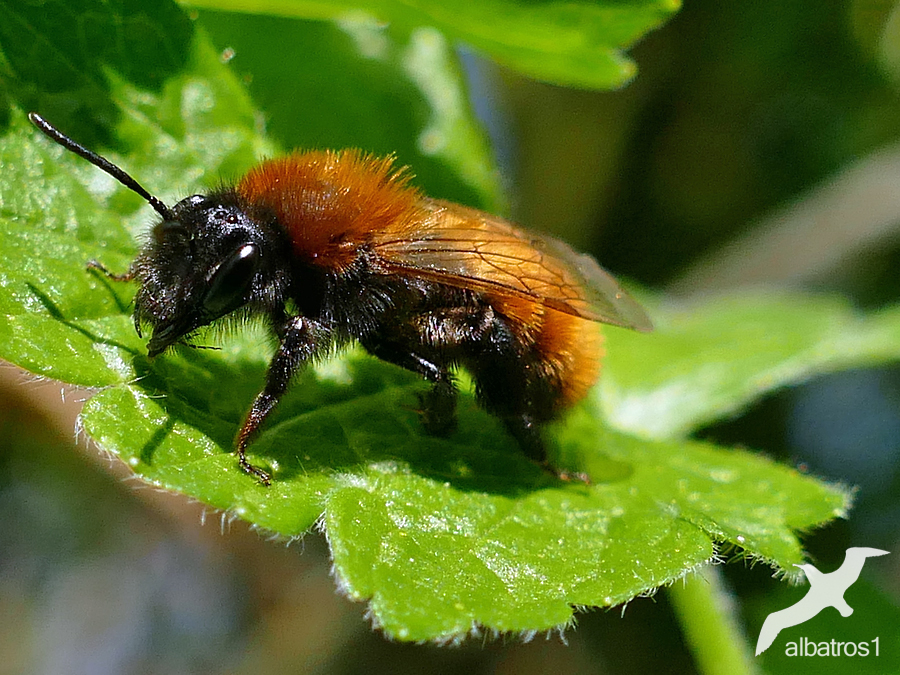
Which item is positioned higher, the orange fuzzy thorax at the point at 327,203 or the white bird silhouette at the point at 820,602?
the orange fuzzy thorax at the point at 327,203

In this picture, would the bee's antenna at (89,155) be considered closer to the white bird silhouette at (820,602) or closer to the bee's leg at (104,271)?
the bee's leg at (104,271)

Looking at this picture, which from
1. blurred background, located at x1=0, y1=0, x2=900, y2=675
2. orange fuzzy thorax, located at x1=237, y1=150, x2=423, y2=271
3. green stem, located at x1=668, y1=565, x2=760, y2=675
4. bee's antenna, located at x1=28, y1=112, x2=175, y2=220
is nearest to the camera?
bee's antenna, located at x1=28, y1=112, x2=175, y2=220

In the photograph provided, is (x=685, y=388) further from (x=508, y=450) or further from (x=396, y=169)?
(x=396, y=169)

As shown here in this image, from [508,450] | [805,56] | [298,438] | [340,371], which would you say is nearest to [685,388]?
[508,450]

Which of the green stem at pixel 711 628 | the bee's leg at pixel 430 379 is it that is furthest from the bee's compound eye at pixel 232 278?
the green stem at pixel 711 628

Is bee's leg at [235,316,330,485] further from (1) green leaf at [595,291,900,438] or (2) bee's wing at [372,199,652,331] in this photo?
(1) green leaf at [595,291,900,438]

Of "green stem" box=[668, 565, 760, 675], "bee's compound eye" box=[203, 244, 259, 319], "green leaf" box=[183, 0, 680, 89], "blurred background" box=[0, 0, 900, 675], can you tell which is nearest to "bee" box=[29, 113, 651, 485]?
"bee's compound eye" box=[203, 244, 259, 319]
